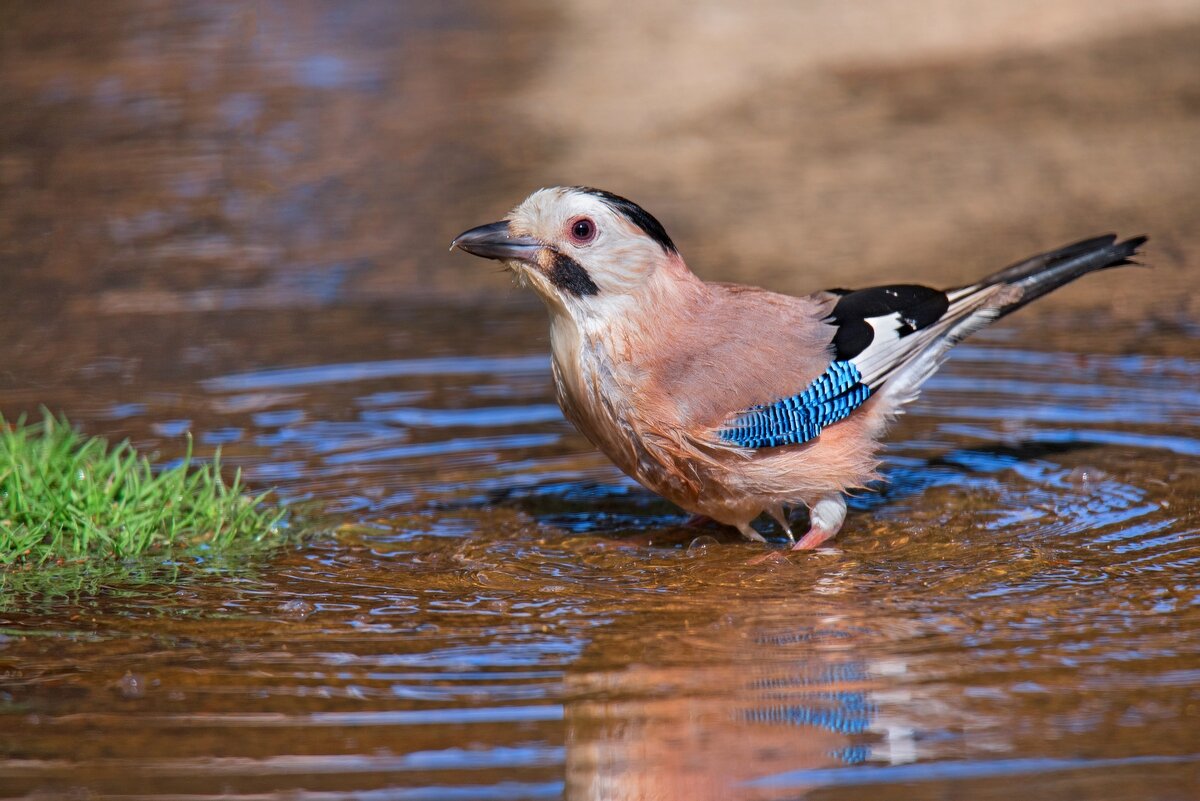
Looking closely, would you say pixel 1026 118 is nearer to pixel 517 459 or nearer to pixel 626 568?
pixel 517 459

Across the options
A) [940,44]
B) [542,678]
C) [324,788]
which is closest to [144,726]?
[324,788]

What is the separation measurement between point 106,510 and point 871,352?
2845 millimetres

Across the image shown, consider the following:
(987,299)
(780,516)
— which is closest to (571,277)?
(780,516)

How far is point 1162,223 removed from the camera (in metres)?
9.88

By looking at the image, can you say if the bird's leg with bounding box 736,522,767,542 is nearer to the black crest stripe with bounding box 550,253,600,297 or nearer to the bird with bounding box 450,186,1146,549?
the bird with bounding box 450,186,1146,549

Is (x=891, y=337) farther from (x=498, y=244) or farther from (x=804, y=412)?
(x=498, y=244)

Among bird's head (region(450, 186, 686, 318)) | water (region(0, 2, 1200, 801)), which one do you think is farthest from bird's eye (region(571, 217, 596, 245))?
water (region(0, 2, 1200, 801))

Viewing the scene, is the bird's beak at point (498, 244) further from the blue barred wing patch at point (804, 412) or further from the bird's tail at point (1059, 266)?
the bird's tail at point (1059, 266)

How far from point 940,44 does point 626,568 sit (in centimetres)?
970

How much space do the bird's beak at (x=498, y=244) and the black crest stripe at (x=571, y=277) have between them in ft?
0.28

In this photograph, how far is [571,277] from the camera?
18.5 feet

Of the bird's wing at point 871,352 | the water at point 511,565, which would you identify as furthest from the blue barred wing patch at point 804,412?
the water at point 511,565

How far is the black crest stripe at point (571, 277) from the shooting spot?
221 inches

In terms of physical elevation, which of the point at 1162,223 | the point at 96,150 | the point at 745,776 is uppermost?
the point at 96,150
